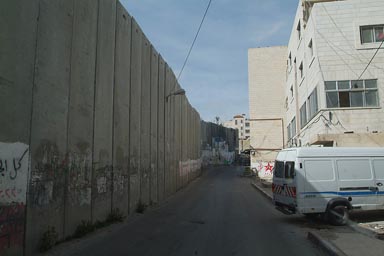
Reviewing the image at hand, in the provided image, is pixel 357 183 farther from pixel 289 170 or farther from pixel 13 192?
pixel 13 192

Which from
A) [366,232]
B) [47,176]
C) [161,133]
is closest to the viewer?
[47,176]

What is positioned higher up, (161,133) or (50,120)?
(161,133)

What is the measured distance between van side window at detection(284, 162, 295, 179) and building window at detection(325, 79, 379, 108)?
31.3 ft

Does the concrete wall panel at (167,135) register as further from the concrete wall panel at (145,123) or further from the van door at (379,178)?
the van door at (379,178)

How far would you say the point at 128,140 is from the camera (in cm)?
1496

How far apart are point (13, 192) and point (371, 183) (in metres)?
11.0

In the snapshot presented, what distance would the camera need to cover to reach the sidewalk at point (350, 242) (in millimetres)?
7730

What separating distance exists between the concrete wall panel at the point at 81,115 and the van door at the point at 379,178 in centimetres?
939

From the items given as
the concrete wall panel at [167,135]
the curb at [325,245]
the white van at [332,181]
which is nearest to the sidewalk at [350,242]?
the curb at [325,245]

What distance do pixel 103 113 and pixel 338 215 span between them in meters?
8.20

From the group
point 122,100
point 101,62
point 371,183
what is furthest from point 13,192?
point 371,183

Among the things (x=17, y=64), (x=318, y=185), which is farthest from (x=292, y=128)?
(x=17, y=64)

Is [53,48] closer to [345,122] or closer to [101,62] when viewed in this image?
[101,62]

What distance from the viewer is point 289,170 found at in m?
13.0
